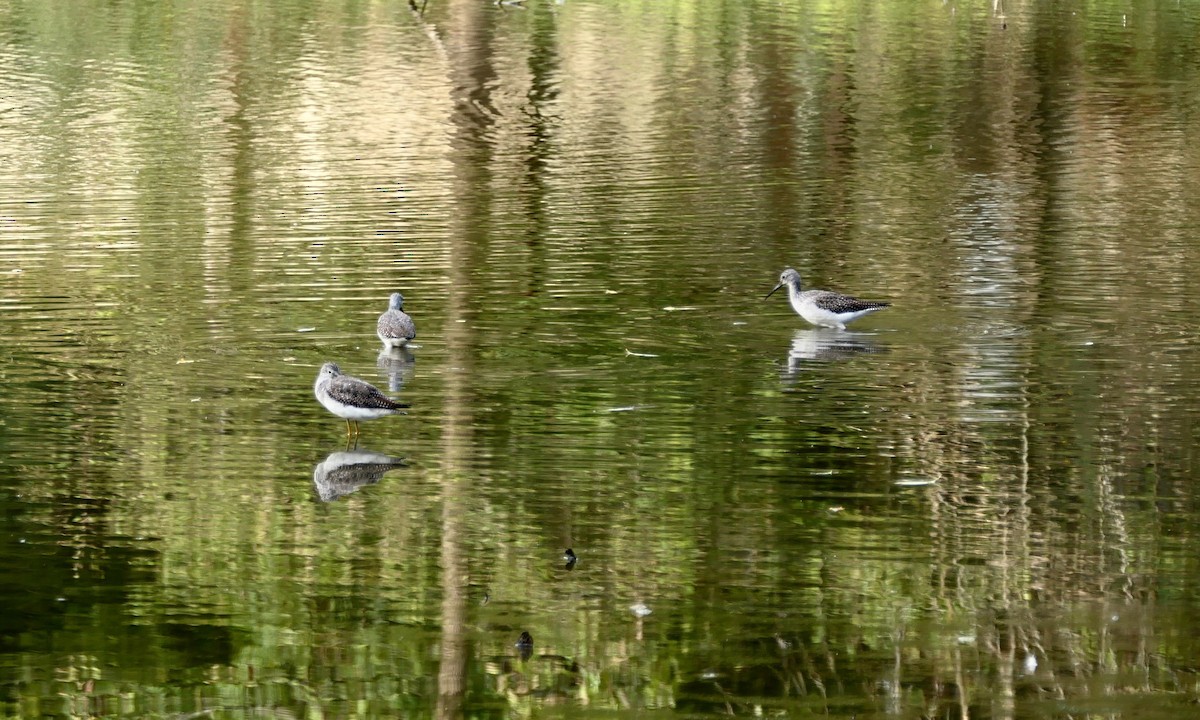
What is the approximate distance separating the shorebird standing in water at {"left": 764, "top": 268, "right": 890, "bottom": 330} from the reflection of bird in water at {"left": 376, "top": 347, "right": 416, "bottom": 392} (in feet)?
11.6

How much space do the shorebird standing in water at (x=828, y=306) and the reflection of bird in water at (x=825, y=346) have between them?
5.3 inches

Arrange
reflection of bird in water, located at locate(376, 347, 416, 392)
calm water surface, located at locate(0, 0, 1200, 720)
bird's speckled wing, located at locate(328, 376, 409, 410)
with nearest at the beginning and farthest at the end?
calm water surface, located at locate(0, 0, 1200, 720) → bird's speckled wing, located at locate(328, 376, 409, 410) → reflection of bird in water, located at locate(376, 347, 416, 392)

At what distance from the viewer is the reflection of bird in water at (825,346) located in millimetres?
15609

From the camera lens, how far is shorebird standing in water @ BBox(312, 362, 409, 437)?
41.9 feet

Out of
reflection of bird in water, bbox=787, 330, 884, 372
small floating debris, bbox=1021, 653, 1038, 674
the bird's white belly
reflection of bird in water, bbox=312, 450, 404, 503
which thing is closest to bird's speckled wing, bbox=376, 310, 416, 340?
reflection of bird in water, bbox=312, 450, 404, 503

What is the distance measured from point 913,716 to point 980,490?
3671mm

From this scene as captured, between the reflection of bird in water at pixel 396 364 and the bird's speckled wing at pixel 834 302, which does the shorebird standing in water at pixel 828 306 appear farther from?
the reflection of bird in water at pixel 396 364

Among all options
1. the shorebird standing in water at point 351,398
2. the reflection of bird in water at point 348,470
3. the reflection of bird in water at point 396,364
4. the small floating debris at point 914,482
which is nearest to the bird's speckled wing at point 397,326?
the reflection of bird in water at point 396,364

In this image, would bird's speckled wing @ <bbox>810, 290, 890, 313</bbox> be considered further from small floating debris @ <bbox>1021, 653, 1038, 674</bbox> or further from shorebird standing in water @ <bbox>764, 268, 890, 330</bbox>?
small floating debris @ <bbox>1021, 653, 1038, 674</bbox>

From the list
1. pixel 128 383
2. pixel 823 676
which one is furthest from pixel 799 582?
pixel 128 383

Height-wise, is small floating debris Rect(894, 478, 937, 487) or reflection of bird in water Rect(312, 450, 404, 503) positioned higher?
reflection of bird in water Rect(312, 450, 404, 503)

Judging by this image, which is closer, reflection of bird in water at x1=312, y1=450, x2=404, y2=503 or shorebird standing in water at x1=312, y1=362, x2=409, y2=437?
reflection of bird in water at x1=312, y1=450, x2=404, y2=503

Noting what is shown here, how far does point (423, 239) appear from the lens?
2169 cm

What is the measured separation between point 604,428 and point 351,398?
183 centimetres
